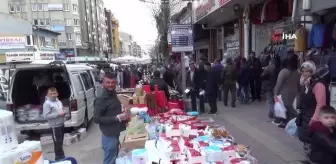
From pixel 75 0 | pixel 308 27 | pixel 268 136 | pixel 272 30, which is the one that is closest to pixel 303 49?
pixel 308 27

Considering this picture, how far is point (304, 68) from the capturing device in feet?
15.4

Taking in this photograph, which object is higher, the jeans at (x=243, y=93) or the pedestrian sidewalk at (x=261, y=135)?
the jeans at (x=243, y=93)

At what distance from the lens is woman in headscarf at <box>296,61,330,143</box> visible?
13.9 ft

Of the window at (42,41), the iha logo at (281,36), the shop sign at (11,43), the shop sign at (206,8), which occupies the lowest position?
the iha logo at (281,36)

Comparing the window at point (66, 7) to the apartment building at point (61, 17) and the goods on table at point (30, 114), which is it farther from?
the goods on table at point (30, 114)

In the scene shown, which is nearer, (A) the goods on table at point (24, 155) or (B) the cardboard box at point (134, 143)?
(A) the goods on table at point (24, 155)

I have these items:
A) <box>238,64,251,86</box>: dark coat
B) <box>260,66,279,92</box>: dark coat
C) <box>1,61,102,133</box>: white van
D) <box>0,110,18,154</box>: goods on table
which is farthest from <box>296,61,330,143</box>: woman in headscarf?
<box>238,64,251,86</box>: dark coat

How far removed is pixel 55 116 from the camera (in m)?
6.09

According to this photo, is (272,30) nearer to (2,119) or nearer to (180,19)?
(2,119)

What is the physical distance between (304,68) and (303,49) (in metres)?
3.38

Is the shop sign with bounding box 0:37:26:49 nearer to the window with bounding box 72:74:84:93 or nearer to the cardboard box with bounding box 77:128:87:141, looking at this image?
the window with bounding box 72:74:84:93

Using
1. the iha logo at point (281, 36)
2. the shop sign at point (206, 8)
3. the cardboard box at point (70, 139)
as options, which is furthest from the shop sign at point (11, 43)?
the iha logo at point (281, 36)

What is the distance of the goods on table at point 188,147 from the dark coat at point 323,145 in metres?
0.69

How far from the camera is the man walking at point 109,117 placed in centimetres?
427
